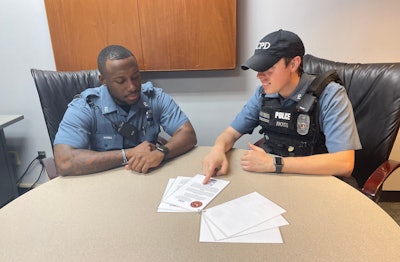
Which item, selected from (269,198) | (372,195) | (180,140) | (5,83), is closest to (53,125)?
(5,83)

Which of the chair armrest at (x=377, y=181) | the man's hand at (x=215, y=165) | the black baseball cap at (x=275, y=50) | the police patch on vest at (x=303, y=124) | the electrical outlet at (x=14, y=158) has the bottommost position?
the electrical outlet at (x=14, y=158)

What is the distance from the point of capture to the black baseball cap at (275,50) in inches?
52.6

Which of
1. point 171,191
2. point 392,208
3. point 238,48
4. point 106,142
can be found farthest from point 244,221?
point 392,208

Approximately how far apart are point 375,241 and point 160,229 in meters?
0.61

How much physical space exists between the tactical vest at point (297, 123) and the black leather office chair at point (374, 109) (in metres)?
0.27

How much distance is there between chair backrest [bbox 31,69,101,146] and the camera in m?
1.85

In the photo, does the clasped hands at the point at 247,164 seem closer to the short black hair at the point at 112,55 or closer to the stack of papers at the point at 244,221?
the stack of papers at the point at 244,221

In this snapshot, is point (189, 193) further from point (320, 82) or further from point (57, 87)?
point (57, 87)

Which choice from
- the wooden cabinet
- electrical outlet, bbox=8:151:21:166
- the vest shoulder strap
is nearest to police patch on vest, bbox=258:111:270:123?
the vest shoulder strap

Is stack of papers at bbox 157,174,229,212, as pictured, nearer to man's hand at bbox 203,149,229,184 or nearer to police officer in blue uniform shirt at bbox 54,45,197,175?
man's hand at bbox 203,149,229,184

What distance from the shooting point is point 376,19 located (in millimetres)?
1957

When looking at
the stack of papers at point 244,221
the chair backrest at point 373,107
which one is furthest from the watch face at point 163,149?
the chair backrest at point 373,107

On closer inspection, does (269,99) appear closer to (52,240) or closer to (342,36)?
(342,36)

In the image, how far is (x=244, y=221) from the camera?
934 millimetres
